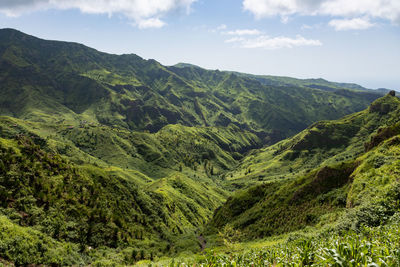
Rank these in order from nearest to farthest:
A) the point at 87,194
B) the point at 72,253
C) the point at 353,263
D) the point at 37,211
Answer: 1. the point at 353,263
2. the point at 72,253
3. the point at 37,211
4. the point at 87,194

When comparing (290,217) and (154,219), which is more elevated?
(290,217)

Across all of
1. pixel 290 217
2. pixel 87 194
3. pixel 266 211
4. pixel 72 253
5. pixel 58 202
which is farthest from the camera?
pixel 266 211

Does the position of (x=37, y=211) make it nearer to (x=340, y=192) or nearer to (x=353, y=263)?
(x=353, y=263)

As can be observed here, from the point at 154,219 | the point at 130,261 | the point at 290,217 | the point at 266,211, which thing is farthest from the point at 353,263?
the point at 154,219

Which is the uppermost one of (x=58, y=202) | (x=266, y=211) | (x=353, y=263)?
(x=353, y=263)

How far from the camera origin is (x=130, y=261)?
193 feet

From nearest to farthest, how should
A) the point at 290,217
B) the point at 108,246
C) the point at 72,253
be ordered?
the point at 72,253, the point at 108,246, the point at 290,217

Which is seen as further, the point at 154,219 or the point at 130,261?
the point at 154,219

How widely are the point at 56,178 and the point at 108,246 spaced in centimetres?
2577

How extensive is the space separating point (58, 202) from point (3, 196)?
13.2 metres

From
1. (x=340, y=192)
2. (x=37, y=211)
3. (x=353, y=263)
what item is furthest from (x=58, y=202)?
(x=340, y=192)

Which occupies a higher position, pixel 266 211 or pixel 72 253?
pixel 72 253

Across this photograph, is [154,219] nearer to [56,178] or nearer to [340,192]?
[56,178]

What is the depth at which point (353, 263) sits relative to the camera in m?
7.86
